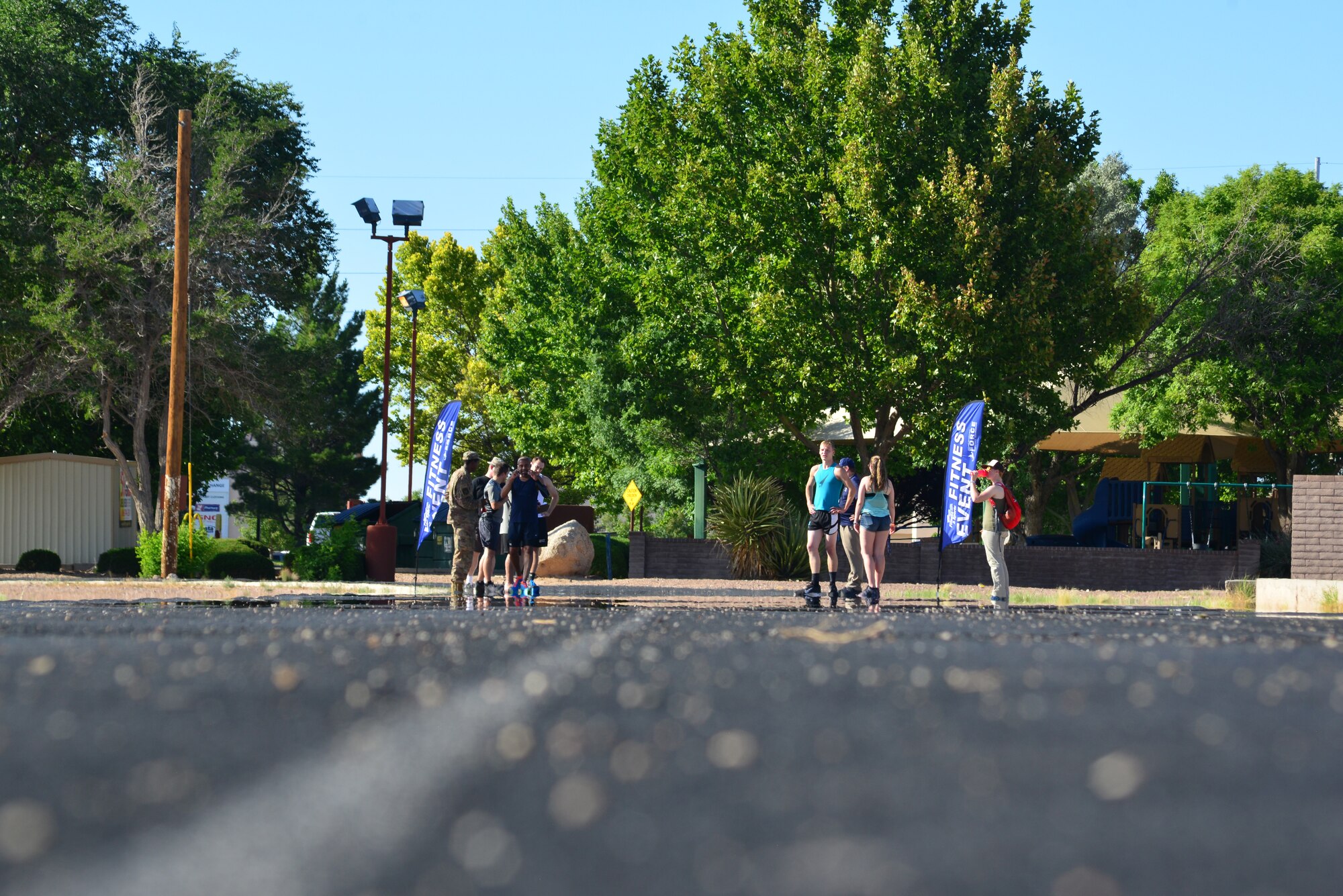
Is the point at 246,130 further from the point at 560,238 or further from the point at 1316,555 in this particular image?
the point at 1316,555

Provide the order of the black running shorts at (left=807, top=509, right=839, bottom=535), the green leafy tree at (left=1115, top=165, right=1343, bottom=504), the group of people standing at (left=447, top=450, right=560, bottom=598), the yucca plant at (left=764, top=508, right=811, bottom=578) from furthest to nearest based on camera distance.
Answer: the green leafy tree at (left=1115, top=165, right=1343, bottom=504), the yucca plant at (left=764, top=508, right=811, bottom=578), the black running shorts at (left=807, top=509, right=839, bottom=535), the group of people standing at (left=447, top=450, right=560, bottom=598)

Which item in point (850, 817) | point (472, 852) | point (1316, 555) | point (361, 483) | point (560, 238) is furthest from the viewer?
point (361, 483)

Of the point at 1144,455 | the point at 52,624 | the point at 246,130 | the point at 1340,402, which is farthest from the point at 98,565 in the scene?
the point at 1340,402

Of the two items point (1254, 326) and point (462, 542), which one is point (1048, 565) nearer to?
point (1254, 326)

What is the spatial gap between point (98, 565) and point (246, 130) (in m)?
10.9

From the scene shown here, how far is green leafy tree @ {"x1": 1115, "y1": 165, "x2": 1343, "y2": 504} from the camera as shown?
33312 mm

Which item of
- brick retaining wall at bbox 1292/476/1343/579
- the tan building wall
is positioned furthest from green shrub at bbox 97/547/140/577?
brick retaining wall at bbox 1292/476/1343/579

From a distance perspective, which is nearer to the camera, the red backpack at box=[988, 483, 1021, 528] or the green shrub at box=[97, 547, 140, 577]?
the red backpack at box=[988, 483, 1021, 528]

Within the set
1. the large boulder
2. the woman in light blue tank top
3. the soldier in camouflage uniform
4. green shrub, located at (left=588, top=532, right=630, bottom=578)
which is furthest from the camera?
green shrub, located at (left=588, top=532, right=630, bottom=578)

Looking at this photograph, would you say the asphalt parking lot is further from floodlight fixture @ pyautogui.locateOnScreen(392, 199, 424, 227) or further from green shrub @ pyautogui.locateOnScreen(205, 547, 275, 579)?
floodlight fixture @ pyautogui.locateOnScreen(392, 199, 424, 227)

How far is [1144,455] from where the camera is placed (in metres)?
37.1

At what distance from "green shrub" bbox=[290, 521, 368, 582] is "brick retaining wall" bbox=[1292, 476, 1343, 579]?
14.0 meters

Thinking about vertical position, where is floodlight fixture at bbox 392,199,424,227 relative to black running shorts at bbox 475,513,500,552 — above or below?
above

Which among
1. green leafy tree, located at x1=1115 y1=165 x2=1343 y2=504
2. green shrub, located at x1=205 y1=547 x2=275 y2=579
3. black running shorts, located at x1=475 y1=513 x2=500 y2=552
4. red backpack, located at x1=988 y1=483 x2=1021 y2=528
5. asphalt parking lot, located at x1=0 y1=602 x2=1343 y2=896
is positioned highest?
green leafy tree, located at x1=1115 y1=165 x2=1343 y2=504
